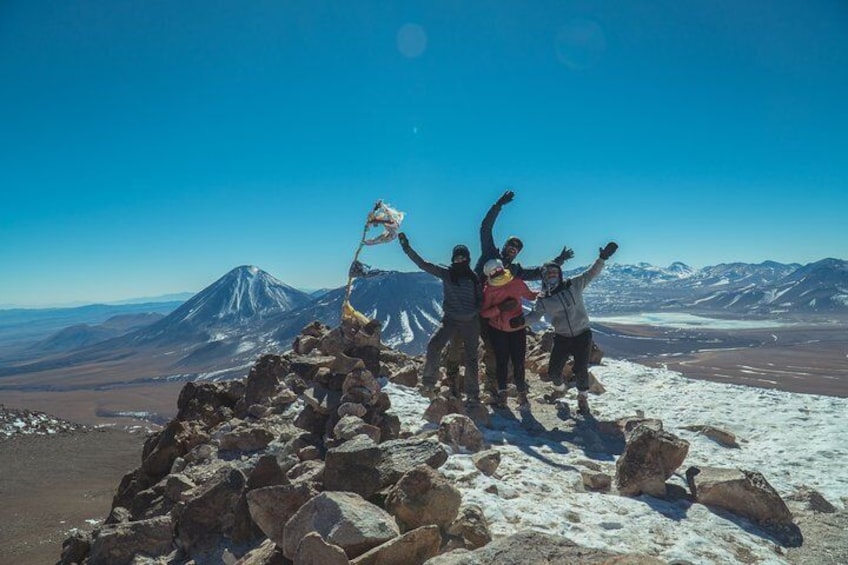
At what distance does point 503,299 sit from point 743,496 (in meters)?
3.45

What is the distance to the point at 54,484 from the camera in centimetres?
1903

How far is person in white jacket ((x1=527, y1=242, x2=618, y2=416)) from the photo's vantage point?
21.9ft

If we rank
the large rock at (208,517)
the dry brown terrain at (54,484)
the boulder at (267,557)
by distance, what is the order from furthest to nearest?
the dry brown terrain at (54,484) < the large rock at (208,517) < the boulder at (267,557)

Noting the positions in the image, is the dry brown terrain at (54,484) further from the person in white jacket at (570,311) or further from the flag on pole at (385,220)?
the person in white jacket at (570,311)

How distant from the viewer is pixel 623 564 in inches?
87.4

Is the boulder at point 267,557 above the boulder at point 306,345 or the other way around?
the other way around

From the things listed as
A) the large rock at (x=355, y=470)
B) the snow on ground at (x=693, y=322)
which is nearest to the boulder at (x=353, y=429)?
the large rock at (x=355, y=470)

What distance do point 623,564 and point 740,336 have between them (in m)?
160

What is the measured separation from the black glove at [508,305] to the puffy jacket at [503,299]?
0.09ft

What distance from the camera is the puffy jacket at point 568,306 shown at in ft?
21.9

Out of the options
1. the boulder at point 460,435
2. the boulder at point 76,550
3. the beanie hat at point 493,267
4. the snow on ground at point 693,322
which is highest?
the beanie hat at point 493,267

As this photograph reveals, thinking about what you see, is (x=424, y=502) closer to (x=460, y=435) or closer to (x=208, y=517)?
(x=460, y=435)

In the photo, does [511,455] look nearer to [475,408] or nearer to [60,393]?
[475,408]

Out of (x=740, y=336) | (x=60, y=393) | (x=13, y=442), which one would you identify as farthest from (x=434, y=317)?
(x=13, y=442)
